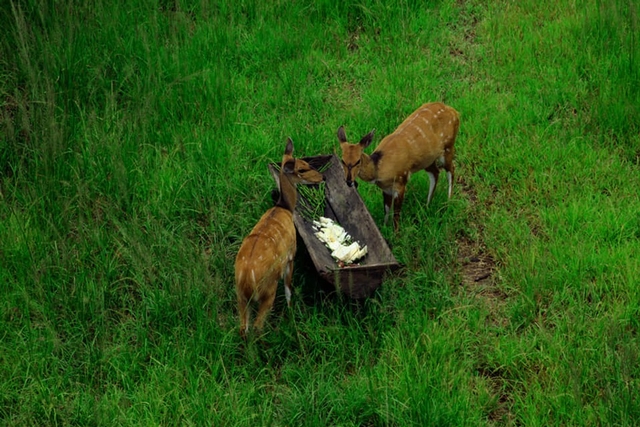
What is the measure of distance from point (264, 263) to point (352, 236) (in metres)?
1.48

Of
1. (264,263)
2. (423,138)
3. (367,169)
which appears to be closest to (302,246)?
(367,169)

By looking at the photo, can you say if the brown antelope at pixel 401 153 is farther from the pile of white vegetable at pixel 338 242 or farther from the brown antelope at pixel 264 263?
the brown antelope at pixel 264 263

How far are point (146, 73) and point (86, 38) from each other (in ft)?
2.56

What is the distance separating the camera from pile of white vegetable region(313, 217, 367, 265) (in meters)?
6.95

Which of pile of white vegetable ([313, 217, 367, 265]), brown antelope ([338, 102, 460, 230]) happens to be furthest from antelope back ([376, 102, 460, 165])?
pile of white vegetable ([313, 217, 367, 265])

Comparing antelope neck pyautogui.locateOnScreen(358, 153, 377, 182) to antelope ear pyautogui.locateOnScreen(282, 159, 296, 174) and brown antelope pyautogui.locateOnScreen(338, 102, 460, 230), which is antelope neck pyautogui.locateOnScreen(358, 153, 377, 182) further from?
antelope ear pyautogui.locateOnScreen(282, 159, 296, 174)

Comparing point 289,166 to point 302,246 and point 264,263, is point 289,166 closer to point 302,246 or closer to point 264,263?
point 302,246

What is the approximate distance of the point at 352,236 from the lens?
24.2 ft

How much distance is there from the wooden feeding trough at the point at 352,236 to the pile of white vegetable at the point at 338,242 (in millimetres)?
51

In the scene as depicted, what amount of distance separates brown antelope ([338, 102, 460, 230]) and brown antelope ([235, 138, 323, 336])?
912 millimetres

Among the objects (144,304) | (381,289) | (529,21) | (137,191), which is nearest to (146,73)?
(137,191)

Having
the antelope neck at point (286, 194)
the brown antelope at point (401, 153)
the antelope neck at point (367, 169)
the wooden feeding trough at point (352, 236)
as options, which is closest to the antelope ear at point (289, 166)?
the antelope neck at point (286, 194)

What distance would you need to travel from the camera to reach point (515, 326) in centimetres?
659

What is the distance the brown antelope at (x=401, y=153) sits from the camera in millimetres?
7278
